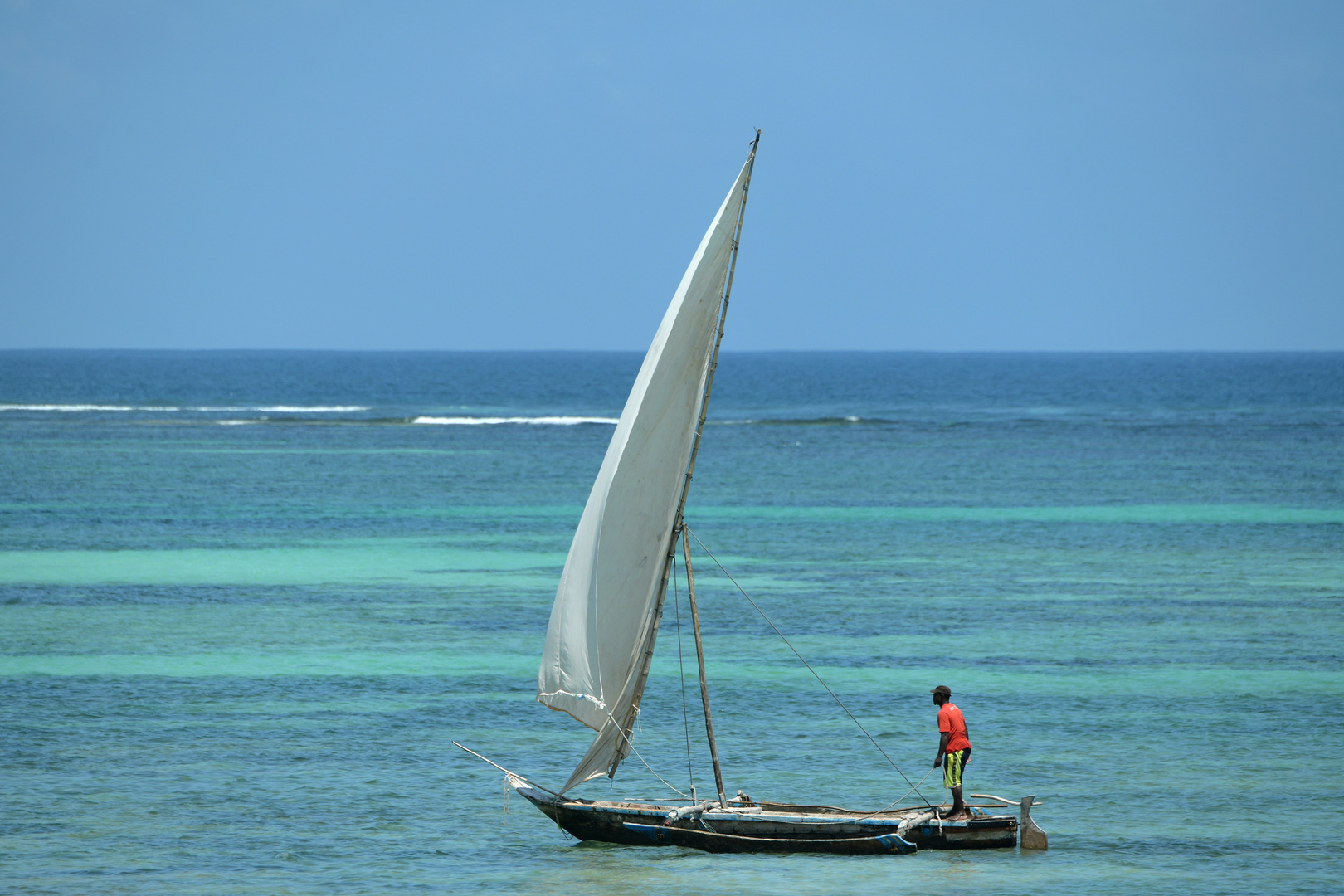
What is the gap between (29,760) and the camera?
2309 cm

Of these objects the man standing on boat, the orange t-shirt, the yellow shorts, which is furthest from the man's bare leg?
the orange t-shirt

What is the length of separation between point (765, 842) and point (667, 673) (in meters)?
12.7

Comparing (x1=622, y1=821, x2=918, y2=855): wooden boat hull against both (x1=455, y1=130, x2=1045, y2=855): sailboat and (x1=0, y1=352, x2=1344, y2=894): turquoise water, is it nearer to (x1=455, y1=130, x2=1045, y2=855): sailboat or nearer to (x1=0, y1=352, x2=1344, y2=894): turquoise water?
(x1=455, y1=130, x2=1045, y2=855): sailboat

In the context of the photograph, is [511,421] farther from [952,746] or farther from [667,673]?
[952,746]

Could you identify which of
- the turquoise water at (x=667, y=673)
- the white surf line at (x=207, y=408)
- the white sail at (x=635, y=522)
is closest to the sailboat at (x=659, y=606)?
the white sail at (x=635, y=522)

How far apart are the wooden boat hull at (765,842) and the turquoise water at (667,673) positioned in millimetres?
289

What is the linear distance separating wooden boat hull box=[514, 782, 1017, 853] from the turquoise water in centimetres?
35

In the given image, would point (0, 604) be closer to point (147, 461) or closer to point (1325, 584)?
point (1325, 584)

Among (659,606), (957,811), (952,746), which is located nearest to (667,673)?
(659,606)

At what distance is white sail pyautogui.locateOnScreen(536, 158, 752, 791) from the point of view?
1766cm

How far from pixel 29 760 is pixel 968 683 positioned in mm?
15779

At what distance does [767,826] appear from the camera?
17969 mm

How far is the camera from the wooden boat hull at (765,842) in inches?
704

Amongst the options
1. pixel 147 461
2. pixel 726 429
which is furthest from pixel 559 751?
pixel 726 429
